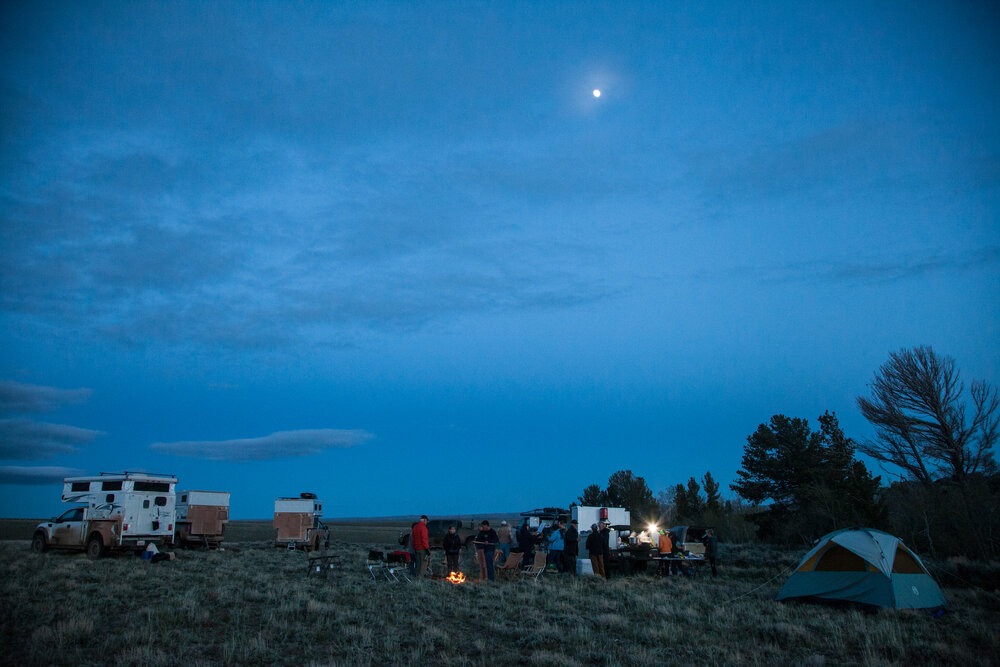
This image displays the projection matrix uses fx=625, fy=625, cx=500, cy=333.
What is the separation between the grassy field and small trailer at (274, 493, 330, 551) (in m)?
11.4

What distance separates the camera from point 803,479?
1361 inches

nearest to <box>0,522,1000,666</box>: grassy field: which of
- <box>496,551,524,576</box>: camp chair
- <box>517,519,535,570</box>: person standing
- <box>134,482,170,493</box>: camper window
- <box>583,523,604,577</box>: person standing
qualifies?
<box>496,551,524,576</box>: camp chair

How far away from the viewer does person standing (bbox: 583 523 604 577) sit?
18891 millimetres

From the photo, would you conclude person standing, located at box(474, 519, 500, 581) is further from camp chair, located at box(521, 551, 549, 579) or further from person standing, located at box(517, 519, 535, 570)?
person standing, located at box(517, 519, 535, 570)

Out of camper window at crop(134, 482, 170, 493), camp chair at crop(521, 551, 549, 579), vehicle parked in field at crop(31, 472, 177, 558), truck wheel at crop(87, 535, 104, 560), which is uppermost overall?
camper window at crop(134, 482, 170, 493)

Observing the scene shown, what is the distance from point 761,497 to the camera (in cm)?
3659

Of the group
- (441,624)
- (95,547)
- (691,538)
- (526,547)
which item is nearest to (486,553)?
(526,547)

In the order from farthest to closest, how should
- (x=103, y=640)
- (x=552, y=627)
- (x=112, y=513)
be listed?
(x=112, y=513) < (x=552, y=627) < (x=103, y=640)

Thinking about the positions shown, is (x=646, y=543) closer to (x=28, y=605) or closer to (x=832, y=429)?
(x=28, y=605)

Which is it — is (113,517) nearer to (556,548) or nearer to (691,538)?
(556,548)

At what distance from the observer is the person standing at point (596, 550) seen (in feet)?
62.0

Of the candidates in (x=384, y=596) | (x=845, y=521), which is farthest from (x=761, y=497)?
(x=384, y=596)

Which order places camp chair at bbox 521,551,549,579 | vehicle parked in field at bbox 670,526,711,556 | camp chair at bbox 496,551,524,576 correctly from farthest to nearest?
1. vehicle parked in field at bbox 670,526,711,556
2. camp chair at bbox 521,551,549,579
3. camp chair at bbox 496,551,524,576

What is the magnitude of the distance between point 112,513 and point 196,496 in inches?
206
